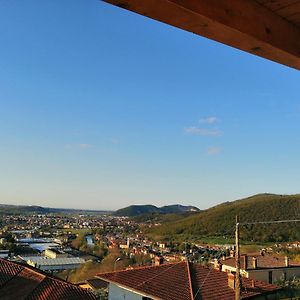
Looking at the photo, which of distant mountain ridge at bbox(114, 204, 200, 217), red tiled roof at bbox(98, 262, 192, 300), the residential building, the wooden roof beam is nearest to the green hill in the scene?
the residential building

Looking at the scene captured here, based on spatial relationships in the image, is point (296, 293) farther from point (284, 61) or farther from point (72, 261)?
point (72, 261)

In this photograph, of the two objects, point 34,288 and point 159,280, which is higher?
point 159,280

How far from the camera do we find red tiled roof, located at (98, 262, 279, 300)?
51.4 feet

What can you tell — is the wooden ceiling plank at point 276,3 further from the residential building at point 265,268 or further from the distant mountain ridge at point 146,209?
the distant mountain ridge at point 146,209

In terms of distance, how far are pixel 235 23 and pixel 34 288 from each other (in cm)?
1805

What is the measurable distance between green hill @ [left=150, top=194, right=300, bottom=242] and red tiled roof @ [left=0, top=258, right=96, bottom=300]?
31.1 meters

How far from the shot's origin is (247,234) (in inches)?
1973

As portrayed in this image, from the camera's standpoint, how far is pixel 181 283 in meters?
16.7

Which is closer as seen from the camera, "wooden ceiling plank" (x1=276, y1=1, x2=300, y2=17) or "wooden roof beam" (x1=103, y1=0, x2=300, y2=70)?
"wooden roof beam" (x1=103, y1=0, x2=300, y2=70)

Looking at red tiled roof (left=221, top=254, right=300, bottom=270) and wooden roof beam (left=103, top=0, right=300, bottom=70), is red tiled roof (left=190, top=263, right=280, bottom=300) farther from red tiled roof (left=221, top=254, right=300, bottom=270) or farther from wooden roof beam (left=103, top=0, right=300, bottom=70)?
wooden roof beam (left=103, top=0, right=300, bottom=70)

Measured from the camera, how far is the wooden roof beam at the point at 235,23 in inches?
49.4

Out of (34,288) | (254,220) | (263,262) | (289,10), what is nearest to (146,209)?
(254,220)

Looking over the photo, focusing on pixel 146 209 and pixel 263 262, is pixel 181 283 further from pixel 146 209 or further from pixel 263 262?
pixel 146 209

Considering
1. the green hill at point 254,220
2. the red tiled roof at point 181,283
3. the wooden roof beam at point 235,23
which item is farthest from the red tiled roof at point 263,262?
the wooden roof beam at point 235,23
